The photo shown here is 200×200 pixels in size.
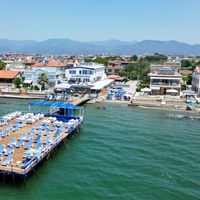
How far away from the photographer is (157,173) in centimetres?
2672

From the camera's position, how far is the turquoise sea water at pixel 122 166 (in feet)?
75.4

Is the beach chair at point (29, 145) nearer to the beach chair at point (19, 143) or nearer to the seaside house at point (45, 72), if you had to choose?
the beach chair at point (19, 143)

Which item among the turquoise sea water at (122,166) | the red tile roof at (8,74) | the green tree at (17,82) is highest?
the red tile roof at (8,74)

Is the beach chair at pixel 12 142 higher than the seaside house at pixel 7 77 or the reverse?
the reverse

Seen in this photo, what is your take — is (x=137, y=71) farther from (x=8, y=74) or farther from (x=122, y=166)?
(x=122, y=166)

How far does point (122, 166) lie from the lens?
28047 millimetres

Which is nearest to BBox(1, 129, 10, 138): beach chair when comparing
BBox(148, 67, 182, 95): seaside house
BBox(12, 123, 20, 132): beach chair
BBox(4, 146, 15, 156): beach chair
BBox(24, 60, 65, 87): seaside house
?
BBox(12, 123, 20, 132): beach chair

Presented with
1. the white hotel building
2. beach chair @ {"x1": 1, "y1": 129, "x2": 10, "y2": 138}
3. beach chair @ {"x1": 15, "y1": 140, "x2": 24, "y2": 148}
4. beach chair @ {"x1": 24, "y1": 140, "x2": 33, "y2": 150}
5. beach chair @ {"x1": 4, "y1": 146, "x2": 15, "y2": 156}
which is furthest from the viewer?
the white hotel building

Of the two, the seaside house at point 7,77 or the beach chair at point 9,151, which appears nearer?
the beach chair at point 9,151

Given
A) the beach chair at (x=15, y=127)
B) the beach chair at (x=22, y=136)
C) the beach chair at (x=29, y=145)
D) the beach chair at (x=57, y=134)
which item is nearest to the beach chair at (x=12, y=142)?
the beach chair at (x=22, y=136)

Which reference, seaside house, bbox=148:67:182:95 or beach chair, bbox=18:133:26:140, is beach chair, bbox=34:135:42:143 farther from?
seaside house, bbox=148:67:182:95

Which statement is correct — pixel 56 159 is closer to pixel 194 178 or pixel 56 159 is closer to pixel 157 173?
pixel 157 173

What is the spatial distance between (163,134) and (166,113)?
14.5 m

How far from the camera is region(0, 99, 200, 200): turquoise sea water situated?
22984 millimetres
